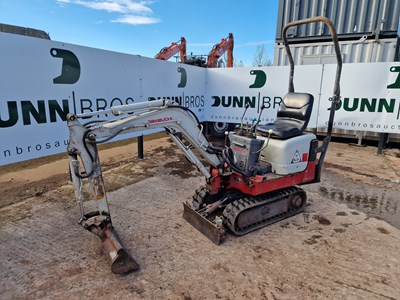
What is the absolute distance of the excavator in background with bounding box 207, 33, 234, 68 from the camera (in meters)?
11.5

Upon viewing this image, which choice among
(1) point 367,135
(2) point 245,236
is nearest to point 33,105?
(2) point 245,236

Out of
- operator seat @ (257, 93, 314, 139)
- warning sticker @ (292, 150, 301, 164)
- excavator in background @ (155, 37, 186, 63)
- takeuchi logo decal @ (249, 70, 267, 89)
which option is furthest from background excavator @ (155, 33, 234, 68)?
warning sticker @ (292, 150, 301, 164)

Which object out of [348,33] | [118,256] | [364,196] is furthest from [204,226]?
[348,33]

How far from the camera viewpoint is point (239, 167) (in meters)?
3.34

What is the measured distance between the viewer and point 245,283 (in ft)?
8.10

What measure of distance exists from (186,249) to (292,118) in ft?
7.38

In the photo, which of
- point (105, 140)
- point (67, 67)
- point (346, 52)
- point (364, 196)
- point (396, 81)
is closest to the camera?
point (105, 140)

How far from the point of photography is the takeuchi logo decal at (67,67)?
3.96 meters

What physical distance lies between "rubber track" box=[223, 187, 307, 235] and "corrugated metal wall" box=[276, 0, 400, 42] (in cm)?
653

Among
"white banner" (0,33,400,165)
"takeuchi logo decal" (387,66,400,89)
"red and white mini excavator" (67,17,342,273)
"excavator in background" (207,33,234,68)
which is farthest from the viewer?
"excavator in background" (207,33,234,68)

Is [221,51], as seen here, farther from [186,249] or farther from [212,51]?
[186,249]

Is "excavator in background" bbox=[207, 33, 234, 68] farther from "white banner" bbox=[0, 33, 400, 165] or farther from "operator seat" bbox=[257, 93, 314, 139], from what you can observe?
"operator seat" bbox=[257, 93, 314, 139]

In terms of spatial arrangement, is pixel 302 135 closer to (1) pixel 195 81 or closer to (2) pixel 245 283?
(2) pixel 245 283

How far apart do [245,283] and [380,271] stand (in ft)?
4.47
